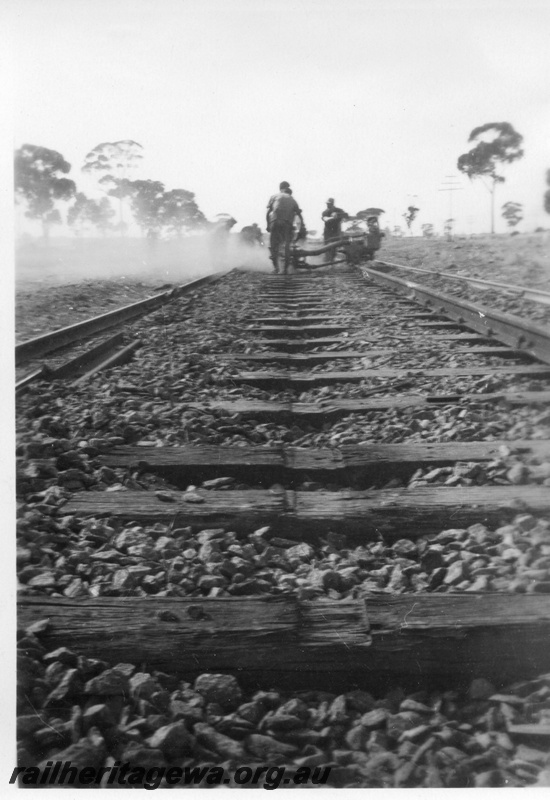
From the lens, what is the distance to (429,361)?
10.0ft

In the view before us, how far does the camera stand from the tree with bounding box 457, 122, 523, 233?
228cm

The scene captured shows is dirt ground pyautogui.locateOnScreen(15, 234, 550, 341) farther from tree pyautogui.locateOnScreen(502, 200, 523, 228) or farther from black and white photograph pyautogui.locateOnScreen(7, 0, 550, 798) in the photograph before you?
tree pyautogui.locateOnScreen(502, 200, 523, 228)

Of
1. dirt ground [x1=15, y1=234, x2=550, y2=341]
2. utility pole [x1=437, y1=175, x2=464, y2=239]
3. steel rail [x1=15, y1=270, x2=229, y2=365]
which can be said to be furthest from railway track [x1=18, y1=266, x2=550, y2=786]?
utility pole [x1=437, y1=175, x2=464, y2=239]

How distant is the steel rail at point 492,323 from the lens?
113 inches

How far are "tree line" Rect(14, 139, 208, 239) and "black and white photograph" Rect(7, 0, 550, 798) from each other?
1 centimetres

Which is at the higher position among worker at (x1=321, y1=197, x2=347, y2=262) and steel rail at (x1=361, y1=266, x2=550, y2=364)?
worker at (x1=321, y1=197, x2=347, y2=262)

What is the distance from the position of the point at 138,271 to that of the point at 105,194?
1.80 meters

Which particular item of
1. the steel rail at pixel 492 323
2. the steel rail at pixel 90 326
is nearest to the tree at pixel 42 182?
the steel rail at pixel 90 326

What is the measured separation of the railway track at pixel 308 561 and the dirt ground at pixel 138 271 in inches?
16.3

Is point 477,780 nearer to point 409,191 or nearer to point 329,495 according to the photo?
point 329,495

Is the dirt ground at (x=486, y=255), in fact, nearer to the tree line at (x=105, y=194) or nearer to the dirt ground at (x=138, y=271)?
the dirt ground at (x=138, y=271)

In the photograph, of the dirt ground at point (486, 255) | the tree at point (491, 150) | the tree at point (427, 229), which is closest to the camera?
the tree at point (491, 150)

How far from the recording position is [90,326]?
12.2ft

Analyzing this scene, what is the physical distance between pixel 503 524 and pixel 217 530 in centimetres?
73
